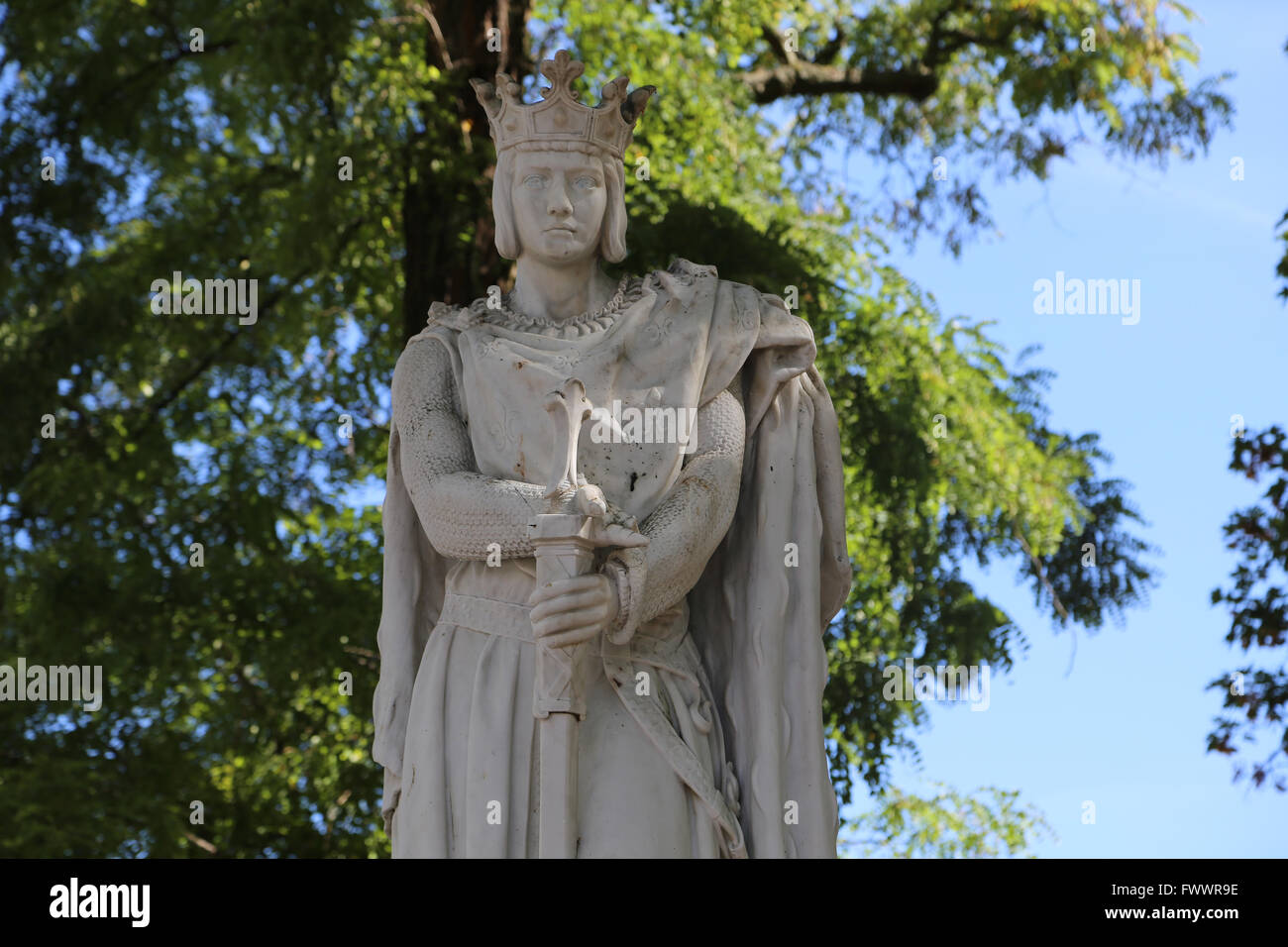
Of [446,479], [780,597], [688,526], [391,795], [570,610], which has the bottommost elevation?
[391,795]

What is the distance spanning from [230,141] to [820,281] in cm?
479

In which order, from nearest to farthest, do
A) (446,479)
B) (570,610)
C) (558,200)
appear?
(570,610), (446,479), (558,200)

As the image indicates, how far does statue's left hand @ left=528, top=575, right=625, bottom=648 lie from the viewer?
20.7 feet

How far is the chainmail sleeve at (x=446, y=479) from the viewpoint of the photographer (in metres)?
6.65

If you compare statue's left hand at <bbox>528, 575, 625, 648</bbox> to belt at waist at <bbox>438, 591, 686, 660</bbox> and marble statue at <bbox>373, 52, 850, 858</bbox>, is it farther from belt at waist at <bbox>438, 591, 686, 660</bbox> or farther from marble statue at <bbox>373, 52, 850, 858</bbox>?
belt at waist at <bbox>438, 591, 686, 660</bbox>

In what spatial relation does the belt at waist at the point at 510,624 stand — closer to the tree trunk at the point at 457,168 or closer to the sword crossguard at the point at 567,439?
the sword crossguard at the point at 567,439

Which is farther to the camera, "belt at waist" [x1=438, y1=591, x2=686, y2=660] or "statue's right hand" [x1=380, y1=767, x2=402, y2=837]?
"statue's right hand" [x1=380, y1=767, x2=402, y2=837]

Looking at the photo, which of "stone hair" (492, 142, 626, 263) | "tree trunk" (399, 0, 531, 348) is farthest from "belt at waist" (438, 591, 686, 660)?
"tree trunk" (399, 0, 531, 348)

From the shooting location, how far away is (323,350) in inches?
598

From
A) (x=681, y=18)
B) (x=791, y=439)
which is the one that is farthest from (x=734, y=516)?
(x=681, y=18)
